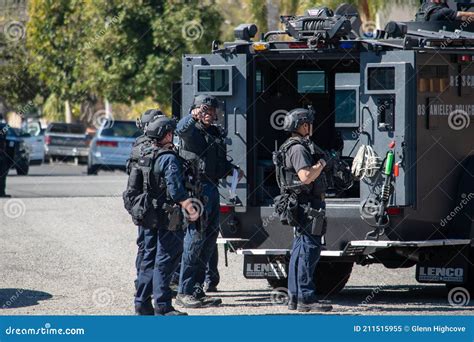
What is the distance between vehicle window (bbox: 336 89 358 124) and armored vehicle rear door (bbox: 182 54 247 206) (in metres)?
1.17

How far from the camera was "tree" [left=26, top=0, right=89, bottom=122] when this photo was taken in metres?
47.4

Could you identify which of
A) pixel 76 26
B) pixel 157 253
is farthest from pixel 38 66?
pixel 157 253

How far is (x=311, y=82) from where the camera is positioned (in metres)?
14.1

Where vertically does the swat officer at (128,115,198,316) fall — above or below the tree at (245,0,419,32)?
below

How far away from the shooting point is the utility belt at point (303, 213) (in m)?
11.6

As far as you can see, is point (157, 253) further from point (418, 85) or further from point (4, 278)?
point (4, 278)

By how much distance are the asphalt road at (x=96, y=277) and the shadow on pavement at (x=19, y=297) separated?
0.03ft

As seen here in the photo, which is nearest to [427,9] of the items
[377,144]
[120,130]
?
[377,144]

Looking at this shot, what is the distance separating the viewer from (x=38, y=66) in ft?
165

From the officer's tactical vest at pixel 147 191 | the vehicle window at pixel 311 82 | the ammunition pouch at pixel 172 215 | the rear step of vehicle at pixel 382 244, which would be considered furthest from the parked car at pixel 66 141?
the ammunition pouch at pixel 172 215

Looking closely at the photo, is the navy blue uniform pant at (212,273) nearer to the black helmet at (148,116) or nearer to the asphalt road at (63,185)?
the black helmet at (148,116)

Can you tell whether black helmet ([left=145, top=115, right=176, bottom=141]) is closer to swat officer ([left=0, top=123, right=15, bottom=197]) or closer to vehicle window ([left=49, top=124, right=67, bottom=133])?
swat officer ([left=0, top=123, right=15, bottom=197])

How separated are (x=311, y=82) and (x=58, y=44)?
36.0m

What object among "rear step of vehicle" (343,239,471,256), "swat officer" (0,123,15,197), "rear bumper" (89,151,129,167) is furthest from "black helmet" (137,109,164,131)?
"rear bumper" (89,151,129,167)
